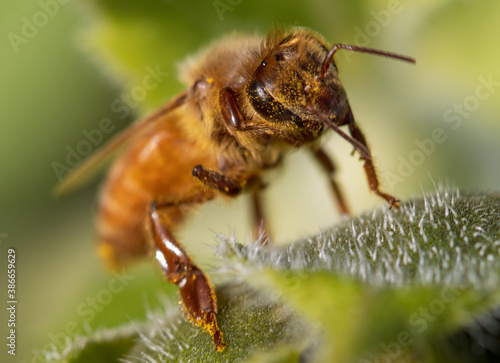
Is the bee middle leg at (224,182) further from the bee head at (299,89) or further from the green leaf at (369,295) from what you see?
the green leaf at (369,295)

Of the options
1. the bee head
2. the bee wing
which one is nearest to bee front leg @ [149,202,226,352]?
the bee wing

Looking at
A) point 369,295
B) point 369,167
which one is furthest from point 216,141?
point 369,295

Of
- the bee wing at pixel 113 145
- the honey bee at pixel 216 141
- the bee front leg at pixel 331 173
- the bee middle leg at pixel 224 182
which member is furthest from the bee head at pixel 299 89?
the bee front leg at pixel 331 173

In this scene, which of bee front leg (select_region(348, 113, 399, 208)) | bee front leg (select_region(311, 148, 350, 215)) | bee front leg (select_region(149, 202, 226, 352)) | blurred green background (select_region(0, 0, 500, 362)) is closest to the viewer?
bee front leg (select_region(149, 202, 226, 352))

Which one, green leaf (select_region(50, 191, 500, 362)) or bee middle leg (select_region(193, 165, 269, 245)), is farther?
bee middle leg (select_region(193, 165, 269, 245))

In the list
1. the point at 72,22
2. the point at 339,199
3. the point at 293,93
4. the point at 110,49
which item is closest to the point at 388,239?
the point at 293,93

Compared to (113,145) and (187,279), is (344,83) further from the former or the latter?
(187,279)

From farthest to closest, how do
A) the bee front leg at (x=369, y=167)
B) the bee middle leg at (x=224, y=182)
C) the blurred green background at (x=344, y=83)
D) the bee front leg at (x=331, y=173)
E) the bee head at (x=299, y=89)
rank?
the blurred green background at (x=344, y=83)
the bee front leg at (x=331, y=173)
the bee middle leg at (x=224, y=182)
the bee front leg at (x=369, y=167)
the bee head at (x=299, y=89)

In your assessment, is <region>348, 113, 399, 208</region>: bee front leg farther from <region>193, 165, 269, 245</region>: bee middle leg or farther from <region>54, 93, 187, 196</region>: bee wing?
<region>54, 93, 187, 196</region>: bee wing
